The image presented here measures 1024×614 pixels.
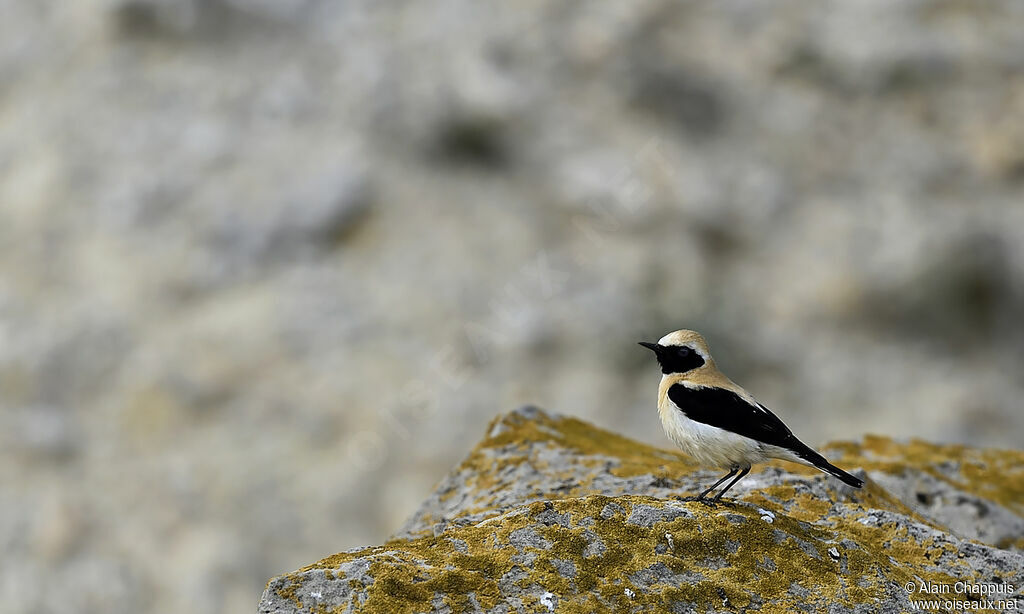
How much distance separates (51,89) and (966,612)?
17474mm

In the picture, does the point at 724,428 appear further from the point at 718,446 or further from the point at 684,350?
the point at 684,350

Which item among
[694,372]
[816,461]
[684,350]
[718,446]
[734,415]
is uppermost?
[684,350]

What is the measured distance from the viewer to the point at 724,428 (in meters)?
4.40

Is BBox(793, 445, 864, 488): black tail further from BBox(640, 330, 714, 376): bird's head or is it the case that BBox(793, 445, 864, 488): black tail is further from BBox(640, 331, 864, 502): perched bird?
BBox(640, 330, 714, 376): bird's head

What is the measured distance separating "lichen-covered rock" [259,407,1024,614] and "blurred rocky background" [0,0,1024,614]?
287 inches

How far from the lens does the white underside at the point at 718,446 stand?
4379 mm

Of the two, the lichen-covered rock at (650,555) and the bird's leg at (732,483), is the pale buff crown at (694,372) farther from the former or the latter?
the lichen-covered rock at (650,555)

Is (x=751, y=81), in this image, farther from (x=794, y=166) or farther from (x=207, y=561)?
(x=207, y=561)

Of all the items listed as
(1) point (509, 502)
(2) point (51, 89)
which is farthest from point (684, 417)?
(2) point (51, 89)

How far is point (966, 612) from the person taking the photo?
3828mm

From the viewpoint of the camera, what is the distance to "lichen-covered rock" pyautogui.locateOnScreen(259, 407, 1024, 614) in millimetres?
3645
